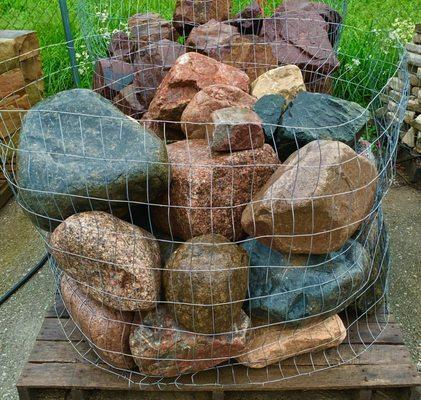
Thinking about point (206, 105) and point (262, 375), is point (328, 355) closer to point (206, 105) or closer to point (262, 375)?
point (262, 375)

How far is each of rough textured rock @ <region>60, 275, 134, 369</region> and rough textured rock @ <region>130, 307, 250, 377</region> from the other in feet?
0.20

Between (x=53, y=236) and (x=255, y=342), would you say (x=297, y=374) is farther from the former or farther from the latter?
(x=53, y=236)

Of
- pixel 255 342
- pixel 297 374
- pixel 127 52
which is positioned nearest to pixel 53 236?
pixel 255 342

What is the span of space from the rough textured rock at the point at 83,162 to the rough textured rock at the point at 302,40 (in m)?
1.42

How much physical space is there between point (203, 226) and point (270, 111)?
58cm

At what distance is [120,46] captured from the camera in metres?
3.54

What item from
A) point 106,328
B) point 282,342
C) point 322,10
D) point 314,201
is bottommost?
point 282,342

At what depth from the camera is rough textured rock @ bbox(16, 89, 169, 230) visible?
76.3 inches

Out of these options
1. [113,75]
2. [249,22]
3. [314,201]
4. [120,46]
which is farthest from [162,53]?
[314,201]

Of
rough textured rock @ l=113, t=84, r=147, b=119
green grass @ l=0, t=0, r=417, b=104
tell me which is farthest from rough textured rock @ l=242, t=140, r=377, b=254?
green grass @ l=0, t=0, r=417, b=104

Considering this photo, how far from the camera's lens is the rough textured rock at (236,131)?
2.02m

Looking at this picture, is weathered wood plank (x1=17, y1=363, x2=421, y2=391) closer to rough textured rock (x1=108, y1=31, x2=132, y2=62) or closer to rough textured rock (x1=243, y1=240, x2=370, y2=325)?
rough textured rock (x1=243, y1=240, x2=370, y2=325)

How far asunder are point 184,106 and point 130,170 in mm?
774

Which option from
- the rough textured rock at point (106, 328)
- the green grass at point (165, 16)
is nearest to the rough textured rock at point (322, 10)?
the green grass at point (165, 16)
